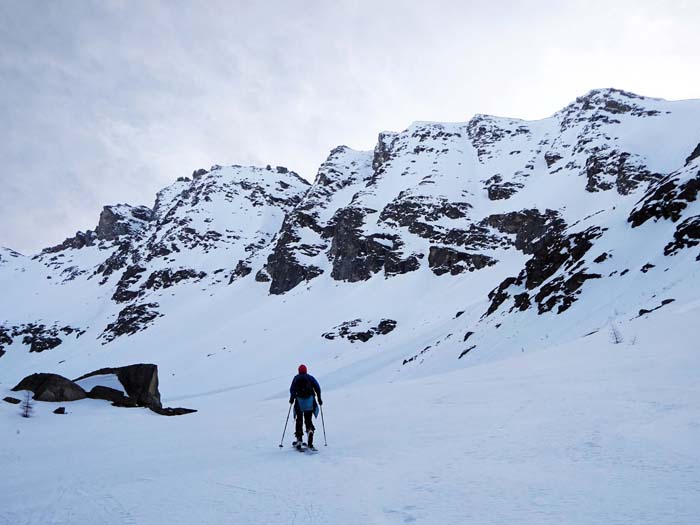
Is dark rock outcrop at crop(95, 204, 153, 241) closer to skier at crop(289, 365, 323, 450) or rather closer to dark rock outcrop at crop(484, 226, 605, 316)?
dark rock outcrop at crop(484, 226, 605, 316)

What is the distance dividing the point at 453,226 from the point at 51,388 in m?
68.0

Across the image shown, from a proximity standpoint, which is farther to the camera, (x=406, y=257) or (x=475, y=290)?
(x=406, y=257)

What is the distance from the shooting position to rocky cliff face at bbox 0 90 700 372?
86.4 feet

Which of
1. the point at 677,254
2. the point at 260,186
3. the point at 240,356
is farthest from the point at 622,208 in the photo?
the point at 260,186

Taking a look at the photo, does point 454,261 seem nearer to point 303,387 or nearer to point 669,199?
point 669,199

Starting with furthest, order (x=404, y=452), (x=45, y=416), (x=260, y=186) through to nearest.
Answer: (x=260, y=186) → (x=45, y=416) → (x=404, y=452)

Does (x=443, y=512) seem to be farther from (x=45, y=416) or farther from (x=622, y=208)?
(x=622, y=208)

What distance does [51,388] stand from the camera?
14898 mm

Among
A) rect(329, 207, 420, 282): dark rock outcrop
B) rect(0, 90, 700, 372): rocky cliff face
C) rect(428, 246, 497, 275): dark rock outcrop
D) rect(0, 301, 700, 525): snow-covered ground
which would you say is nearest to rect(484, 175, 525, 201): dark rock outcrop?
rect(0, 90, 700, 372): rocky cliff face

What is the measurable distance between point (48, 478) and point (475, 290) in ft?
170

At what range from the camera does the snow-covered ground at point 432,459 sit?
421 cm

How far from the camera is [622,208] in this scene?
31.3 m

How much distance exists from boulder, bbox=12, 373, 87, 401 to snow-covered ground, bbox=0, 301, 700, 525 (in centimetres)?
309

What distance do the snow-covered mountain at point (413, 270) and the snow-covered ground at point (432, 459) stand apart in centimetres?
92
